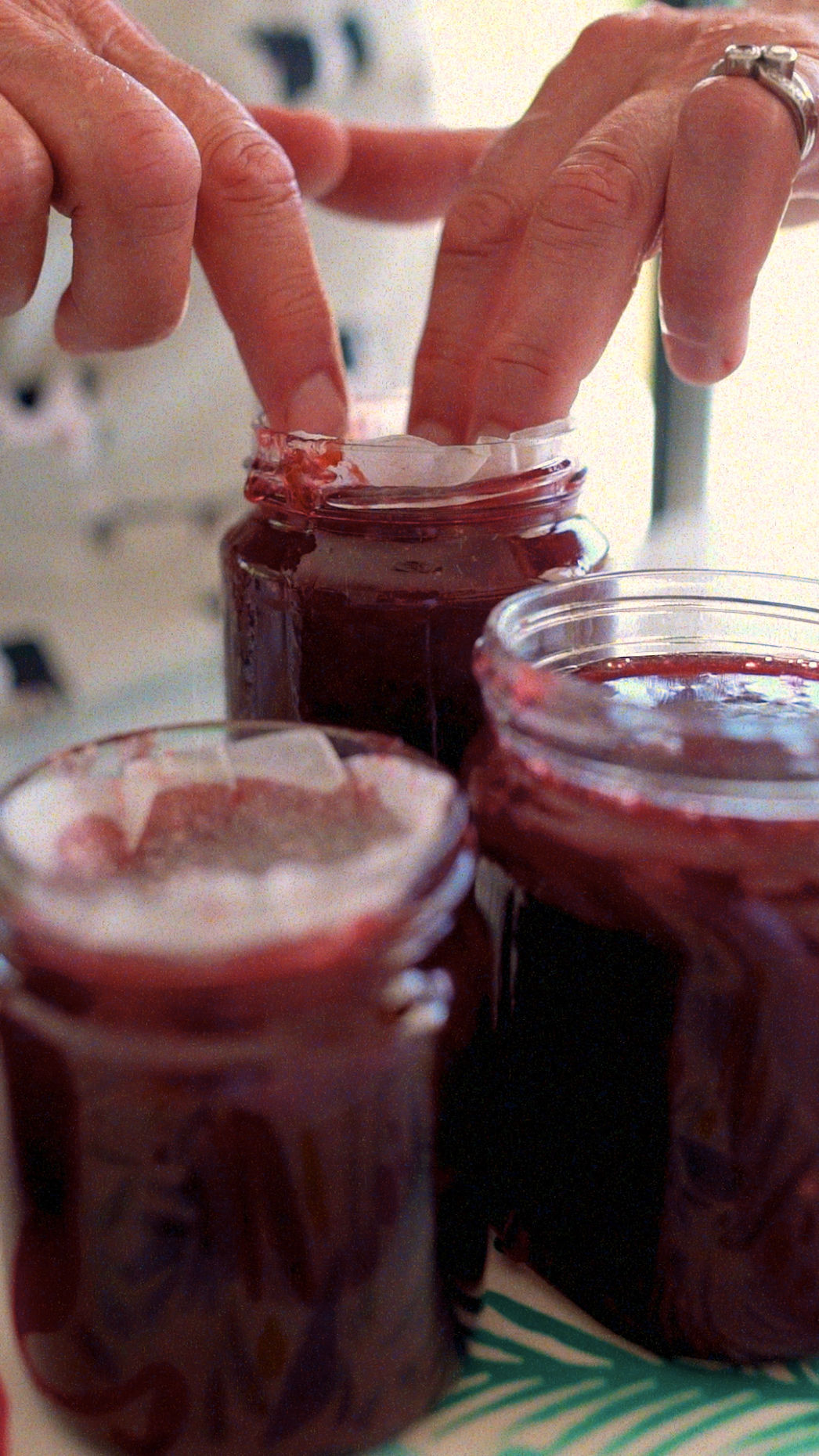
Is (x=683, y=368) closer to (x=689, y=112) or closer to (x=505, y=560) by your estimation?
(x=689, y=112)

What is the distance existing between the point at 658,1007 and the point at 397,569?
0.24m

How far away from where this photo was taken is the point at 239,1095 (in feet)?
1.19

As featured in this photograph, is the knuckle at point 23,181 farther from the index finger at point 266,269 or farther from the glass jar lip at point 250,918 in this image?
the glass jar lip at point 250,918

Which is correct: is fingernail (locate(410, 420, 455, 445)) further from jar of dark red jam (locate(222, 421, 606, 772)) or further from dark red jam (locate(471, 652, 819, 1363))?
dark red jam (locate(471, 652, 819, 1363))

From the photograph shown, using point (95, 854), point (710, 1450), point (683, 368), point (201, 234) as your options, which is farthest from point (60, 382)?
point (710, 1450)

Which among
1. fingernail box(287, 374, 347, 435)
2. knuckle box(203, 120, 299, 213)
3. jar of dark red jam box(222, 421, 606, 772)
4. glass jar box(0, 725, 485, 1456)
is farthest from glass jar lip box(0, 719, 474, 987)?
knuckle box(203, 120, 299, 213)

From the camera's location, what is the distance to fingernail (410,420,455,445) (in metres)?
0.71

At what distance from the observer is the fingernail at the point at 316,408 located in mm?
680

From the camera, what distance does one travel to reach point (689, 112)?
0.68m

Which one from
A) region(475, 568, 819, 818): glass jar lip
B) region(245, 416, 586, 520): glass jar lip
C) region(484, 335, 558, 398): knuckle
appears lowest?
region(475, 568, 819, 818): glass jar lip

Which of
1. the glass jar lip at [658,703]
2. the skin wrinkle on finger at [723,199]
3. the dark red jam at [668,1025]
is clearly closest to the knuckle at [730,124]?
the skin wrinkle on finger at [723,199]

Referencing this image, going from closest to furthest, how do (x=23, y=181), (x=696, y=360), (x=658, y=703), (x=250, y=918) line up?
(x=250, y=918), (x=658, y=703), (x=23, y=181), (x=696, y=360)

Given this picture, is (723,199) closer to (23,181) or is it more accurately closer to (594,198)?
(594,198)

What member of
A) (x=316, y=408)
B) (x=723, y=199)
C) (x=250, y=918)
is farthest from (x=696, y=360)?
(x=250, y=918)
